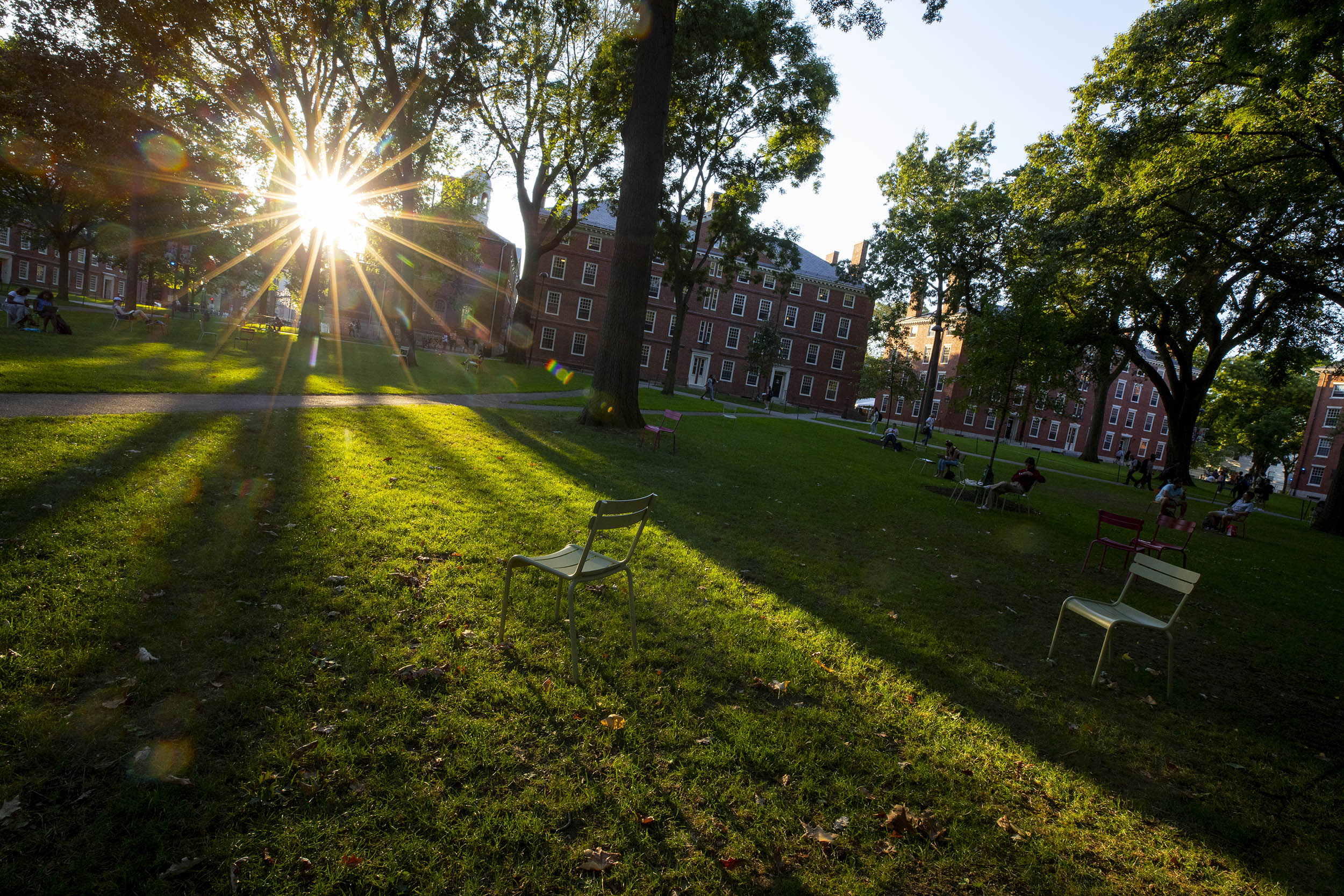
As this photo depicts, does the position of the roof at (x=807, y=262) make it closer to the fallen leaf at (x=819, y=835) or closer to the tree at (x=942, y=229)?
the tree at (x=942, y=229)

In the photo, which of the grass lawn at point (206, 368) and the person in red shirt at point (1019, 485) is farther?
the person in red shirt at point (1019, 485)

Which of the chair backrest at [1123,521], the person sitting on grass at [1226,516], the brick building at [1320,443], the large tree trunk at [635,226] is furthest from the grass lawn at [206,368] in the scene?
the brick building at [1320,443]

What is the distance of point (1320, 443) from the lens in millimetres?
55000

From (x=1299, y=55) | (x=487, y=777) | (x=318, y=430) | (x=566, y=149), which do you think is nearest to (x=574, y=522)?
(x=487, y=777)

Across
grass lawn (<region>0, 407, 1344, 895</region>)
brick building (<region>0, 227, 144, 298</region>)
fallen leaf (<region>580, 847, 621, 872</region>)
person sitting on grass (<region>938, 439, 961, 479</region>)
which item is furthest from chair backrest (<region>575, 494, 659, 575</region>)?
brick building (<region>0, 227, 144, 298</region>)

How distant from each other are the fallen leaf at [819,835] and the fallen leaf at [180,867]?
8.54 feet

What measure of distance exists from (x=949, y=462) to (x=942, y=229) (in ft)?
69.3

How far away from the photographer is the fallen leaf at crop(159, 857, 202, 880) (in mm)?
2312

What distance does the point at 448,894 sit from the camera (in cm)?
→ 243

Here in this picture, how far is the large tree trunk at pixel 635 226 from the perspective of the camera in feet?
44.5

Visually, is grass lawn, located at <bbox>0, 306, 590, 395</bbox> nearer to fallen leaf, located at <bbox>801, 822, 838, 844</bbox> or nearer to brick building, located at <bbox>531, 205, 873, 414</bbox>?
fallen leaf, located at <bbox>801, 822, 838, 844</bbox>

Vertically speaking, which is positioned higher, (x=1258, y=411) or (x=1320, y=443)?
(x=1258, y=411)

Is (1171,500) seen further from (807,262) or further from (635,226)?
(807,262)

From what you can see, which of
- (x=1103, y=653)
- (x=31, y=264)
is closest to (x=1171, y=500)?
(x=1103, y=653)
